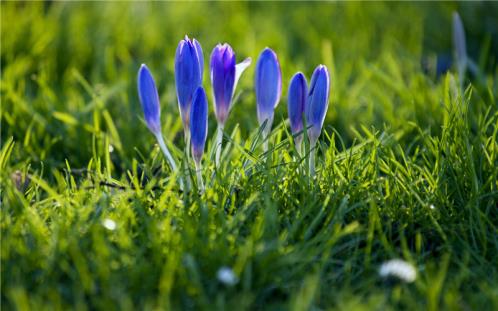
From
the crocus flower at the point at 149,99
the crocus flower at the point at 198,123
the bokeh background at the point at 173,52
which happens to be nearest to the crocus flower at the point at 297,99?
the crocus flower at the point at 198,123

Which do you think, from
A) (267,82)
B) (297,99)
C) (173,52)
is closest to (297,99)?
(297,99)

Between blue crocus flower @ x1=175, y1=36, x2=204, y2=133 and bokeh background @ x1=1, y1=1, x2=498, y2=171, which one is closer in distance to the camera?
blue crocus flower @ x1=175, y1=36, x2=204, y2=133

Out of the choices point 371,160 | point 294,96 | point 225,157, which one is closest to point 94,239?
point 225,157

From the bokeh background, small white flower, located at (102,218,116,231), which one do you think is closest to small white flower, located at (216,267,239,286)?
small white flower, located at (102,218,116,231)

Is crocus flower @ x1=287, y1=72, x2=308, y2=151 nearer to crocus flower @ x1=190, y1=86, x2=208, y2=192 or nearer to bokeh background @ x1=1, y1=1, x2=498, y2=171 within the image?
crocus flower @ x1=190, y1=86, x2=208, y2=192

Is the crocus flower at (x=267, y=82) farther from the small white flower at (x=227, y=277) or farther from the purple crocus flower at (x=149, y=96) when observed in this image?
the small white flower at (x=227, y=277)

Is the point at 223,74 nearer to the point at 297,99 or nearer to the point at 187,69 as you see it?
the point at 187,69
